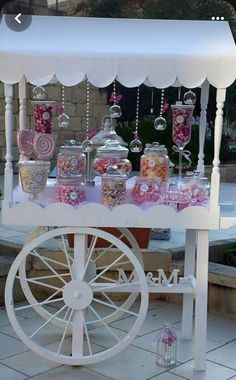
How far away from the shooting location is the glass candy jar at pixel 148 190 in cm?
283

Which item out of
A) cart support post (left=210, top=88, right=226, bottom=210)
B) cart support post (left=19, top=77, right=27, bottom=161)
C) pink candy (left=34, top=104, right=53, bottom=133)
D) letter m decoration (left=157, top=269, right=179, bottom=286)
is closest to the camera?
cart support post (left=210, top=88, right=226, bottom=210)

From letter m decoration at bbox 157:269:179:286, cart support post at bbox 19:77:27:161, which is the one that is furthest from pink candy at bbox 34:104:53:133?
letter m decoration at bbox 157:269:179:286

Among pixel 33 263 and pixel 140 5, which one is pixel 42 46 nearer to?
pixel 33 263

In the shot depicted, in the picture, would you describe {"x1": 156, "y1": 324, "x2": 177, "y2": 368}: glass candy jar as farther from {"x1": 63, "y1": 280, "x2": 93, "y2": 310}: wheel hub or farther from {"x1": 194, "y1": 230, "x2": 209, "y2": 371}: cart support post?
{"x1": 63, "y1": 280, "x2": 93, "y2": 310}: wheel hub

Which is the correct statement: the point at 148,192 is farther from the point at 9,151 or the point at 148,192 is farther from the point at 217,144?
the point at 9,151

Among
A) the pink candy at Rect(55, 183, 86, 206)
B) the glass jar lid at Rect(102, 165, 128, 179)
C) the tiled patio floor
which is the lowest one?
the tiled patio floor

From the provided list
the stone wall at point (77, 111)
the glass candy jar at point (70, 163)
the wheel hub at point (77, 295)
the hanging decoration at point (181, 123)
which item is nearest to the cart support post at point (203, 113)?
the hanging decoration at point (181, 123)

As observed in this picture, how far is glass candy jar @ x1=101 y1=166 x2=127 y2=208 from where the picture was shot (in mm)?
2756

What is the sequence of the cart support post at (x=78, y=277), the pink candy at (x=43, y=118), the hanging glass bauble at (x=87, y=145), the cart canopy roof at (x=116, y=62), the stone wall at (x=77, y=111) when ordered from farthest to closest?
the stone wall at (x=77, y=111)
the hanging glass bauble at (x=87, y=145)
the pink candy at (x=43, y=118)
the cart support post at (x=78, y=277)
the cart canopy roof at (x=116, y=62)

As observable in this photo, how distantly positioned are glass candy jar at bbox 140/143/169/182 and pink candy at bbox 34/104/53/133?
0.55m

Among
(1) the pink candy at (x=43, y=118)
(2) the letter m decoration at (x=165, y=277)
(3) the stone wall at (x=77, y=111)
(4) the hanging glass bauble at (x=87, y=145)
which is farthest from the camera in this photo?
(3) the stone wall at (x=77, y=111)

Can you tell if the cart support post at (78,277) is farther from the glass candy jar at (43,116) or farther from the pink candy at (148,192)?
the glass candy jar at (43,116)

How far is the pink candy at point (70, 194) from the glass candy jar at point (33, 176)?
0.29 feet

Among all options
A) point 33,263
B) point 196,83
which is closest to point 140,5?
point 33,263
